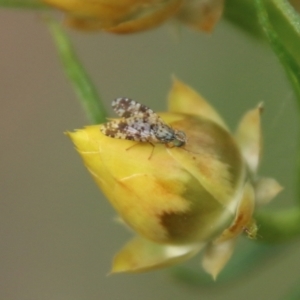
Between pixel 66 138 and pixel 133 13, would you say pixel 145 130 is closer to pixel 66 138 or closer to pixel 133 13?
pixel 133 13

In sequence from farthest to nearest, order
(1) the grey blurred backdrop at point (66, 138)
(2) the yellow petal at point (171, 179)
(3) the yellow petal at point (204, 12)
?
(1) the grey blurred backdrop at point (66, 138)
(3) the yellow petal at point (204, 12)
(2) the yellow petal at point (171, 179)

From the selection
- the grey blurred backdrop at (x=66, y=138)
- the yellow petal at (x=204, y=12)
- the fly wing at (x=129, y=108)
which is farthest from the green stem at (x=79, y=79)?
the grey blurred backdrop at (x=66, y=138)

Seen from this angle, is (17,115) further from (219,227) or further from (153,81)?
(219,227)

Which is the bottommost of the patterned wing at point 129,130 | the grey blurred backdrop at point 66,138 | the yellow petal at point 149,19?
the grey blurred backdrop at point 66,138

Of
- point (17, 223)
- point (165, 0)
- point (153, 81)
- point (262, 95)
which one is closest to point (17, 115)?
point (17, 223)

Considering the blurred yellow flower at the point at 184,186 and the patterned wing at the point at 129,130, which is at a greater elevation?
the patterned wing at the point at 129,130

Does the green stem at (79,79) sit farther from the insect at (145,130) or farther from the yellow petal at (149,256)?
the yellow petal at (149,256)
